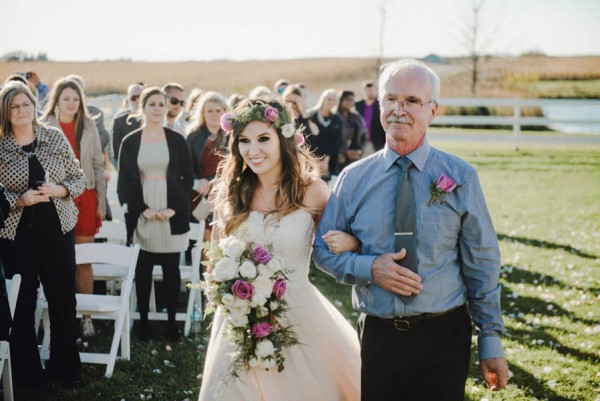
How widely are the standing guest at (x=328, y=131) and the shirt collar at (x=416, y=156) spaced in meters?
6.77

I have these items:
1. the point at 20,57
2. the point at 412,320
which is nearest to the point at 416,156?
the point at 412,320

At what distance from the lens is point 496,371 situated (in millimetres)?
3146

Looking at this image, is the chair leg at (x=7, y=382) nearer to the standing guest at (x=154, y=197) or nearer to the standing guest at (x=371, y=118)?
the standing guest at (x=154, y=197)

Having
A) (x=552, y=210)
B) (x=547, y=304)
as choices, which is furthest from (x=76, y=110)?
(x=552, y=210)

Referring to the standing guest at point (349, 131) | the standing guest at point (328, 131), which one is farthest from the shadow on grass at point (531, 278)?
the standing guest at point (349, 131)

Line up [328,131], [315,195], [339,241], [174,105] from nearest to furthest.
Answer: [339,241], [315,195], [174,105], [328,131]

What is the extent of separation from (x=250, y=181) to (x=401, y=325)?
5.54ft

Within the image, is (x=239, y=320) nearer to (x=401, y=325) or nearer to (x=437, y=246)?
(x=401, y=325)

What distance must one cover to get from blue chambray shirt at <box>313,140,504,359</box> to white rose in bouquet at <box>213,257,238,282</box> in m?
0.53

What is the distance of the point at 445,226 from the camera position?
3.09 metres

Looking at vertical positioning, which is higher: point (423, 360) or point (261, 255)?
point (261, 255)

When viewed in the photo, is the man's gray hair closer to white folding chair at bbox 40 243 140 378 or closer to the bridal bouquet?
the bridal bouquet

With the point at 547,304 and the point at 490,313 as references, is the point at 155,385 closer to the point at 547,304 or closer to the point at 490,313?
the point at 490,313

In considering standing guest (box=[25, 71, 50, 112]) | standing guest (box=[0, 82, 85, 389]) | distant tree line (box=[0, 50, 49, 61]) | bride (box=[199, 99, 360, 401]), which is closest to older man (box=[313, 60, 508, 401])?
bride (box=[199, 99, 360, 401])
